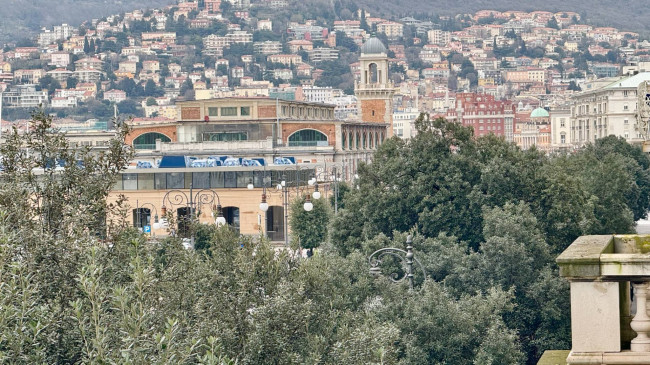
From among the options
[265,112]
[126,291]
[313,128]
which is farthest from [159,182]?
[126,291]

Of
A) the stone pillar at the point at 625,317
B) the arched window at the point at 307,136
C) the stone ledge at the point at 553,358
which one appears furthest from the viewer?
the arched window at the point at 307,136

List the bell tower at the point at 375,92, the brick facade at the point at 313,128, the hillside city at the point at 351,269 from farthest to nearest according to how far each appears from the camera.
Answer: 1. the bell tower at the point at 375,92
2. the brick facade at the point at 313,128
3. the hillside city at the point at 351,269

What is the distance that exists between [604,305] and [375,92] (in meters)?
107

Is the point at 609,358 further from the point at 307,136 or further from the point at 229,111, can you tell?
the point at 229,111

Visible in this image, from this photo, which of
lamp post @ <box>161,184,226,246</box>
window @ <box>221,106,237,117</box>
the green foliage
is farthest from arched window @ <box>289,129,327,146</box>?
the green foliage

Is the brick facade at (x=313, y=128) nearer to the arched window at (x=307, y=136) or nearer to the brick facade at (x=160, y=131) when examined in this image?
the arched window at (x=307, y=136)

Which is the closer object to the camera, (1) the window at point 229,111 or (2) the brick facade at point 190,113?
(1) the window at point 229,111

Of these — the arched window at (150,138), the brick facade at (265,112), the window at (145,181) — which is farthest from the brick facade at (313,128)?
the window at (145,181)

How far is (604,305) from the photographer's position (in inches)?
307

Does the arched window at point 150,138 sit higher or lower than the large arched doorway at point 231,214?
higher

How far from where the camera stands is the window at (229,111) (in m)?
92.8

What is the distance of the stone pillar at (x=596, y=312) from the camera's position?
25.6ft

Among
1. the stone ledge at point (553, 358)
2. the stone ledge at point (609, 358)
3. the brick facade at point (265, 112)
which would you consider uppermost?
the brick facade at point (265, 112)

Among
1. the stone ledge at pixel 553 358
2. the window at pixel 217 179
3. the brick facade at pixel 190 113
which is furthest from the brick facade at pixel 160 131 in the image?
the stone ledge at pixel 553 358
